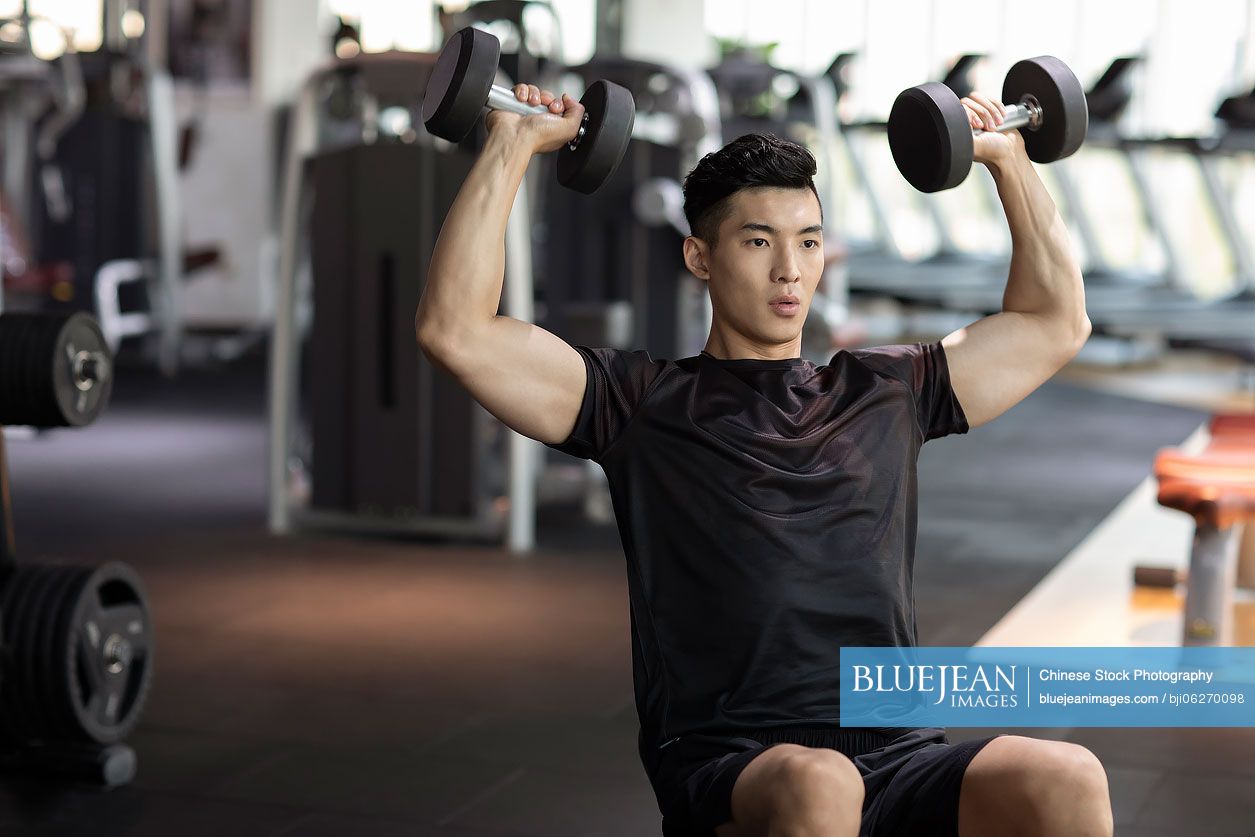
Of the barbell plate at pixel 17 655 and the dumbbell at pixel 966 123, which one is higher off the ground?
the dumbbell at pixel 966 123

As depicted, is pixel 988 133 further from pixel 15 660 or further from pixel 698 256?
pixel 15 660

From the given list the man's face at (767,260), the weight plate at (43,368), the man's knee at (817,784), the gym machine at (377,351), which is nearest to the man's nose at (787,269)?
the man's face at (767,260)

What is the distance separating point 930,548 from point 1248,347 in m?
3.67

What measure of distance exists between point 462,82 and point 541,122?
3.8 inches

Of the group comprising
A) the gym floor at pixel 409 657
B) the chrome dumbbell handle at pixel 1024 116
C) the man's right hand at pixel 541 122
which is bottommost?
the gym floor at pixel 409 657

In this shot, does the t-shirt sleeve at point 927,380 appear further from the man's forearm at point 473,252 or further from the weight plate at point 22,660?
the weight plate at point 22,660

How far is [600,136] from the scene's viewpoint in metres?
1.57

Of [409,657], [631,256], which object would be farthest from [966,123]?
[631,256]

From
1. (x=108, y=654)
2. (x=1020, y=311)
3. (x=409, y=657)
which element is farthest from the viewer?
(x=409, y=657)

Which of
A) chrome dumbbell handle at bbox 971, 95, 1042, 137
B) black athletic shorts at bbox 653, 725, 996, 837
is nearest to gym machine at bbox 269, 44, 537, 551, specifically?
chrome dumbbell handle at bbox 971, 95, 1042, 137

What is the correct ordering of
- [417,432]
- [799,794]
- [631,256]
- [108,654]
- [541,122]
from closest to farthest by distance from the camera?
[799,794] → [541,122] → [108,654] → [417,432] → [631,256]

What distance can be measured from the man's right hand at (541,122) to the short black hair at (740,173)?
0.14 metres

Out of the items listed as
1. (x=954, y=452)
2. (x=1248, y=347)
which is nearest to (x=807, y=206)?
(x=954, y=452)

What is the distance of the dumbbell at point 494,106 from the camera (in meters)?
1.52
